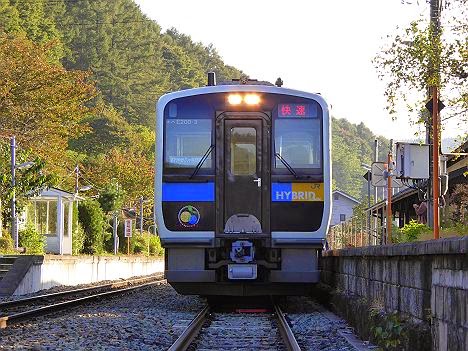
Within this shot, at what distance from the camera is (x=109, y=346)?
9.77 m

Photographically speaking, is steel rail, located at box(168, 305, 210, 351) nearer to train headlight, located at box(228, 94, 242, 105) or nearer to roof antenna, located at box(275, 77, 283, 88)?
train headlight, located at box(228, 94, 242, 105)

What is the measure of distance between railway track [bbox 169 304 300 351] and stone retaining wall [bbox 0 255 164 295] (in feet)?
23.7

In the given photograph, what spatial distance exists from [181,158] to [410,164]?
4.34m

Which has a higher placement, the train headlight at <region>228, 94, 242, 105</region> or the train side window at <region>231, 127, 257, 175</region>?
the train headlight at <region>228, 94, 242, 105</region>

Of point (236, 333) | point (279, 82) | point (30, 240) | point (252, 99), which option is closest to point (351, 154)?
point (30, 240)

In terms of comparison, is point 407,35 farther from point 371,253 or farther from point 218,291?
point 371,253

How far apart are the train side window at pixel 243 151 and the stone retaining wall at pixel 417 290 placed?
77.5 inches

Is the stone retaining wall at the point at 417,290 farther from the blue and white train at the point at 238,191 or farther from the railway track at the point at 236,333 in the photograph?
the blue and white train at the point at 238,191

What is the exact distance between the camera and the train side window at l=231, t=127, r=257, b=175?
14266mm

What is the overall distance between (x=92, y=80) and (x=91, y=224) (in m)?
47.3

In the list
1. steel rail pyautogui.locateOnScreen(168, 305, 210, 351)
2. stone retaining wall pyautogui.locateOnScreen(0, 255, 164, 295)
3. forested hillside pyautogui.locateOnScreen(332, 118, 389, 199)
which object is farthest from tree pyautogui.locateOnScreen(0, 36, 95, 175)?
forested hillside pyautogui.locateOnScreen(332, 118, 389, 199)

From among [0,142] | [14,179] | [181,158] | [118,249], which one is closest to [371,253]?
[181,158]

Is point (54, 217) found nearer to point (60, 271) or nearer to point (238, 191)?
point (60, 271)

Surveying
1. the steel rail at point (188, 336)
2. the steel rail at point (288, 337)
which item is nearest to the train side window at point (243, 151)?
the steel rail at point (188, 336)
